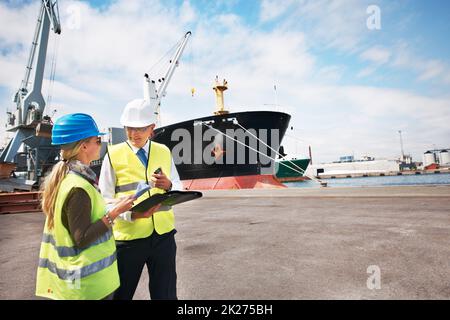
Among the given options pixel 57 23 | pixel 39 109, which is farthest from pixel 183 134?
pixel 57 23

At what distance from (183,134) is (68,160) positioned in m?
20.4

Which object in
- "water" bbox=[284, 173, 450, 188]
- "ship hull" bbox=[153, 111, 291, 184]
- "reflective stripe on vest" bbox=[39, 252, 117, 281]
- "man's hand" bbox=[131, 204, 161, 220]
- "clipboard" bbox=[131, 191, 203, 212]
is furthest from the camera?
"water" bbox=[284, 173, 450, 188]

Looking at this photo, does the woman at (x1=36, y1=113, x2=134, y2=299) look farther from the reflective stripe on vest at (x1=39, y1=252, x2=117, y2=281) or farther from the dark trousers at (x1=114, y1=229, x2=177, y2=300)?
the dark trousers at (x1=114, y1=229, x2=177, y2=300)

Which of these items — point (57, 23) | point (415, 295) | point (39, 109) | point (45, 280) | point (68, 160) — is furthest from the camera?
point (57, 23)

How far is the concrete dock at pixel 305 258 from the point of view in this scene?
274 cm

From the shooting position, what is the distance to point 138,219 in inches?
73.7

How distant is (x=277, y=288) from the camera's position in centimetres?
279

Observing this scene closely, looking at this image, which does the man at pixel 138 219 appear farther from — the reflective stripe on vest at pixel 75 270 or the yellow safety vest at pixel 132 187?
the reflective stripe on vest at pixel 75 270

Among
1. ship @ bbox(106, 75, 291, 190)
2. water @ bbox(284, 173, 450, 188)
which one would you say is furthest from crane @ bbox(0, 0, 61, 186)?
water @ bbox(284, 173, 450, 188)

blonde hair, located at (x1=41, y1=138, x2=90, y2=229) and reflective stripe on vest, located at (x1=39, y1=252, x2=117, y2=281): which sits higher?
blonde hair, located at (x1=41, y1=138, x2=90, y2=229)

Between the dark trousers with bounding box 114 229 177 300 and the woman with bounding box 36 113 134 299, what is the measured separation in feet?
1.00

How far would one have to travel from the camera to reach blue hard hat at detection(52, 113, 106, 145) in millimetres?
1517

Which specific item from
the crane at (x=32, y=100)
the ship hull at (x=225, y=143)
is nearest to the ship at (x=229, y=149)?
the ship hull at (x=225, y=143)

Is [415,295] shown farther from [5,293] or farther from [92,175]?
[5,293]
